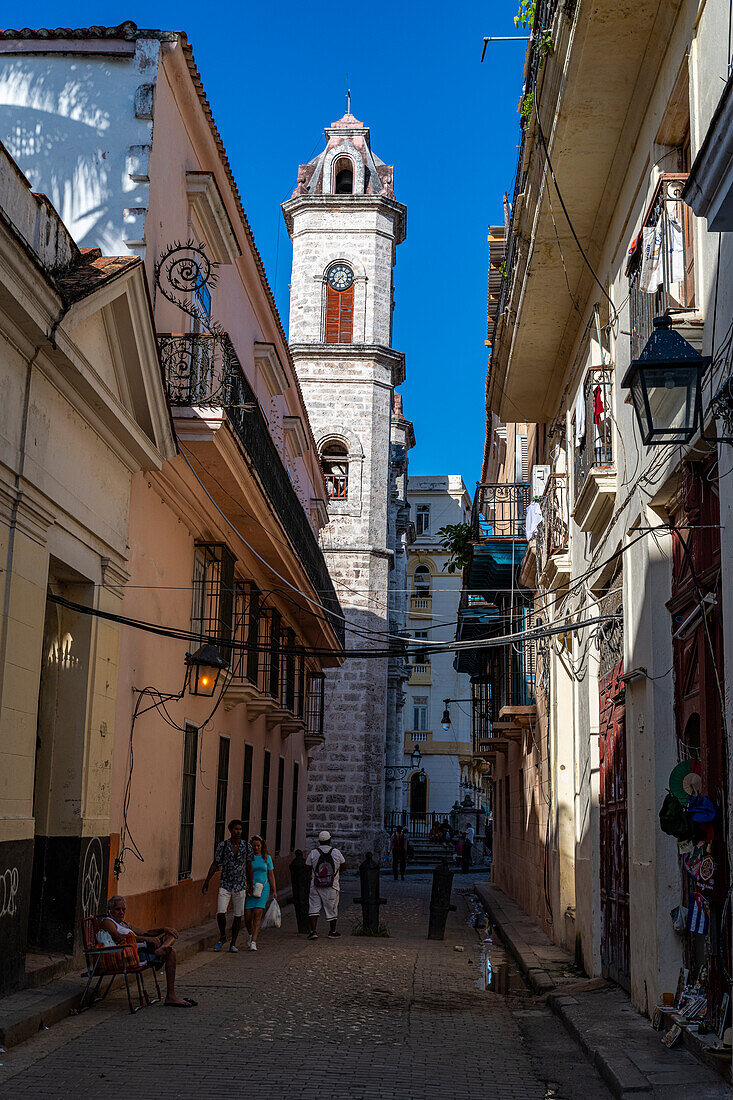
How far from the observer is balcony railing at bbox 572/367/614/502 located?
10914 millimetres

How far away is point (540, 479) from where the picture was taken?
57.0 ft

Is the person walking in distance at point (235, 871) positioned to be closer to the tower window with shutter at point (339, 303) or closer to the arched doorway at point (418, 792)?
the tower window with shutter at point (339, 303)

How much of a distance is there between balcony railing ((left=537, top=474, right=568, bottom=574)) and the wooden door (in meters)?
2.94

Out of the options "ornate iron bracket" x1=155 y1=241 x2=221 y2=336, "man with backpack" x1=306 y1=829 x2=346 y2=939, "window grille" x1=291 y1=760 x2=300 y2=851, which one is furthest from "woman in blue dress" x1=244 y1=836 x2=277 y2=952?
"window grille" x1=291 y1=760 x2=300 y2=851

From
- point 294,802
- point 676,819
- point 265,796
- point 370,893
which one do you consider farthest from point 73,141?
point 294,802

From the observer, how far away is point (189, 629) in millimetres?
14859

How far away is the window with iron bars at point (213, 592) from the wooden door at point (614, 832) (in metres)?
5.52

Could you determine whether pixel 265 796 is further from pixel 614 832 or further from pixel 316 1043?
pixel 316 1043

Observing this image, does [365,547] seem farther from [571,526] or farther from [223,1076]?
[223,1076]

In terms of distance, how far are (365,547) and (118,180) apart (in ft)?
80.3

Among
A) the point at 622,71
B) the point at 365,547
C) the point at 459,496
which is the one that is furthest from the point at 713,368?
the point at 459,496

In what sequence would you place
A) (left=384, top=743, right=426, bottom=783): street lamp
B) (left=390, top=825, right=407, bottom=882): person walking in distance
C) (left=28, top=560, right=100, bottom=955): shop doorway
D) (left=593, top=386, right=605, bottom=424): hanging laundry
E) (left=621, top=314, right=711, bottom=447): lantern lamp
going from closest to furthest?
(left=621, top=314, right=711, bottom=447): lantern lamp → (left=28, top=560, right=100, bottom=955): shop doorway → (left=593, top=386, right=605, bottom=424): hanging laundry → (left=390, top=825, right=407, bottom=882): person walking in distance → (left=384, top=743, right=426, bottom=783): street lamp

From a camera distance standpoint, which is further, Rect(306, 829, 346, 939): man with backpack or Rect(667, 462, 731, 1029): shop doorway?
Rect(306, 829, 346, 939): man with backpack

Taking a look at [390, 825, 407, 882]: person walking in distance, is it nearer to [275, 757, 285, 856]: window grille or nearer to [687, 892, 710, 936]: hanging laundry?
[275, 757, 285, 856]: window grille
